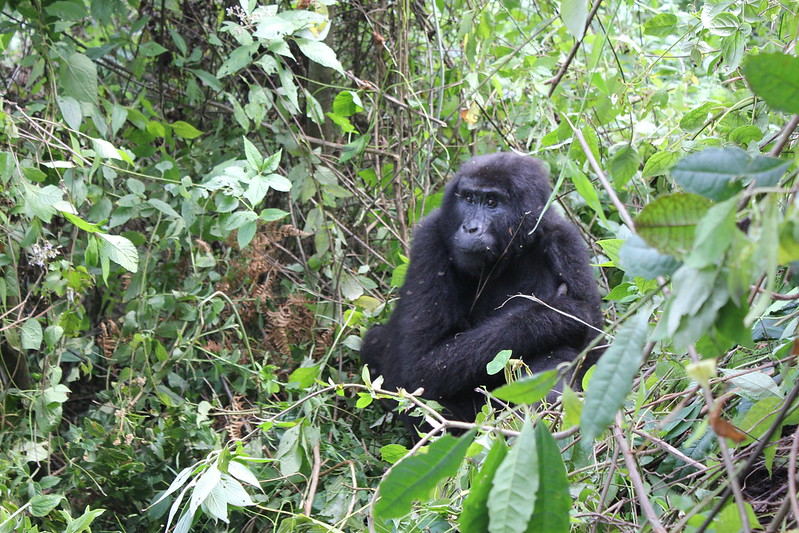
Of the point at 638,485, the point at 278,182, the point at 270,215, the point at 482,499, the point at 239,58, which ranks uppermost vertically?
the point at 239,58

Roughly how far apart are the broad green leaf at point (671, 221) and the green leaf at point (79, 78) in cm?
255

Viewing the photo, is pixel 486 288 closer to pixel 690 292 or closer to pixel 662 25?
pixel 662 25

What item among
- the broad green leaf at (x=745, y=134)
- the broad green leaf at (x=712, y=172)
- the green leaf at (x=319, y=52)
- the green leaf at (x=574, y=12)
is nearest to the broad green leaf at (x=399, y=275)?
the green leaf at (x=319, y=52)

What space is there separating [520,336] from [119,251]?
1.61 m

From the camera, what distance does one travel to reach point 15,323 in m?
3.00

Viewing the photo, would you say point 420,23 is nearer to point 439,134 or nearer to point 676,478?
point 439,134

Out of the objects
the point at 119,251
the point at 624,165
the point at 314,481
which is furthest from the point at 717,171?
the point at 119,251

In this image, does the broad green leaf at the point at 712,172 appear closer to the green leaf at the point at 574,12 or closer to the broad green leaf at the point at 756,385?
the green leaf at the point at 574,12

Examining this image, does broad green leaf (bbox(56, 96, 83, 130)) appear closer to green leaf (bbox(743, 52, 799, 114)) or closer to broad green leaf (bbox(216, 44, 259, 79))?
broad green leaf (bbox(216, 44, 259, 79))

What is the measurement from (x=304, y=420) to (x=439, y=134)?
82.2 inches

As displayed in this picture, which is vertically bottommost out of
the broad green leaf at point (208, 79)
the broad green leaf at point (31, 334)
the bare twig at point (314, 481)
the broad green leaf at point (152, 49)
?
the bare twig at point (314, 481)

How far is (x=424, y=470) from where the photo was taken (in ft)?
4.24

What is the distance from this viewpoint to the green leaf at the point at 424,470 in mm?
1279

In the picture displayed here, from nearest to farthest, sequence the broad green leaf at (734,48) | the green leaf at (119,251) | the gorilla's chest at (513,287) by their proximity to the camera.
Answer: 1. the broad green leaf at (734,48)
2. the green leaf at (119,251)
3. the gorilla's chest at (513,287)
